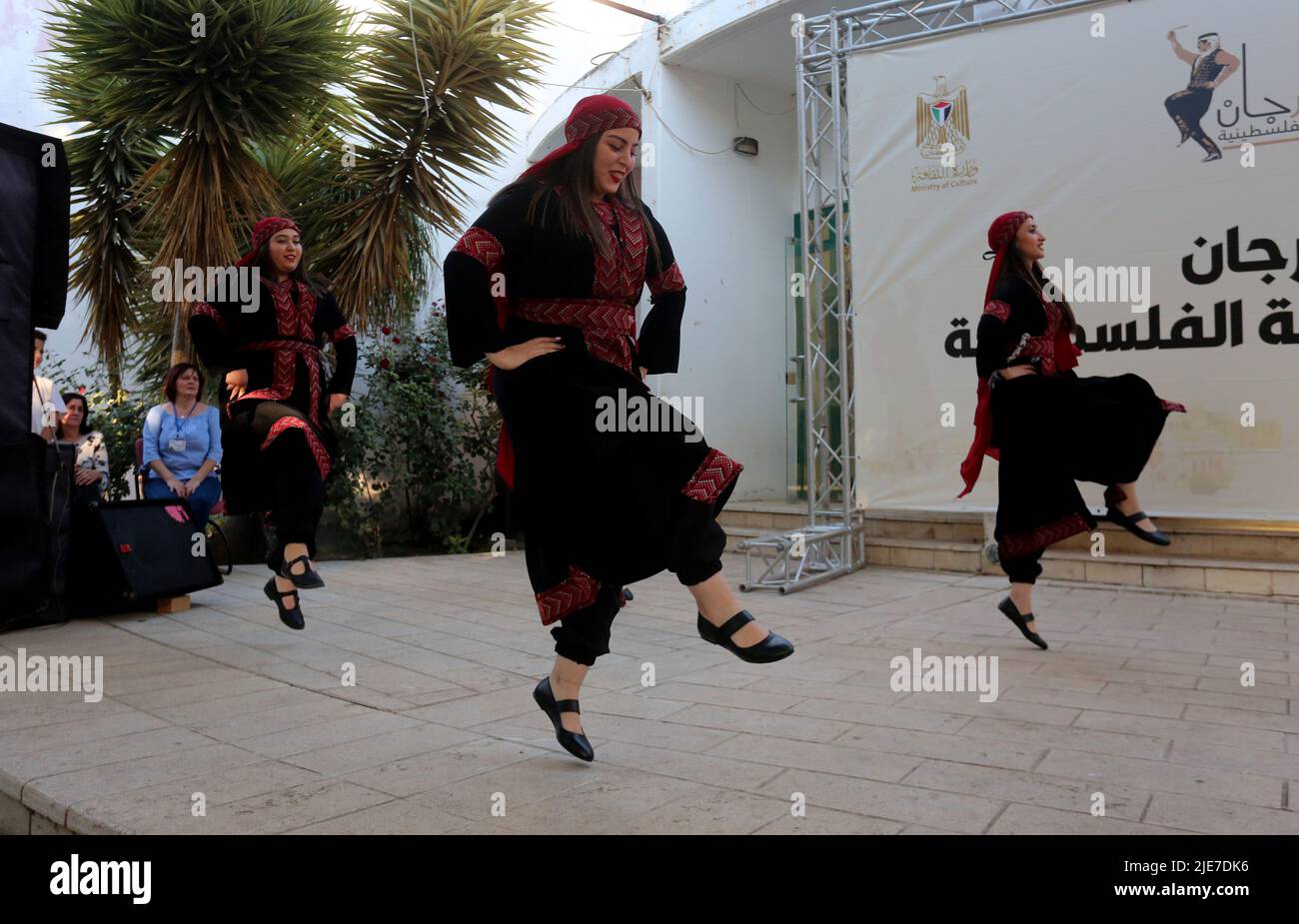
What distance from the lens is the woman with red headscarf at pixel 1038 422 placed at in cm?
449

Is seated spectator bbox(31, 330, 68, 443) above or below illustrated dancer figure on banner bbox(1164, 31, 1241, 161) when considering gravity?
below

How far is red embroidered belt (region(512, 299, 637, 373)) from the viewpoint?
2.71m

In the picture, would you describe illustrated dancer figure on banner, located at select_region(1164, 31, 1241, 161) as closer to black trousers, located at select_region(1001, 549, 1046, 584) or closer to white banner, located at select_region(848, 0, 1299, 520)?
white banner, located at select_region(848, 0, 1299, 520)

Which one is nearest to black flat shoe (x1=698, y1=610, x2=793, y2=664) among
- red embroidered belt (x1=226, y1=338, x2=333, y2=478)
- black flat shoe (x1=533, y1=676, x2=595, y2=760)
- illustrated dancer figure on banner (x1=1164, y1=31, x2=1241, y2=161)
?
black flat shoe (x1=533, y1=676, x2=595, y2=760)

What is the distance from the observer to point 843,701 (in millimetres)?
3570

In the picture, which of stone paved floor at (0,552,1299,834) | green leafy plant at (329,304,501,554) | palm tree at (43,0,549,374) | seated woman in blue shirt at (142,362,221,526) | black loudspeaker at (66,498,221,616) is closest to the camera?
stone paved floor at (0,552,1299,834)

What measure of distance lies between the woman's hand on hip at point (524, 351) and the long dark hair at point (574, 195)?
11.0 inches

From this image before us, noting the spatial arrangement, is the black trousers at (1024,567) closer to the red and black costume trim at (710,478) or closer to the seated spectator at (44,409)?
the red and black costume trim at (710,478)

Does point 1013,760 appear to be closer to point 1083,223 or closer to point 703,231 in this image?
point 1083,223

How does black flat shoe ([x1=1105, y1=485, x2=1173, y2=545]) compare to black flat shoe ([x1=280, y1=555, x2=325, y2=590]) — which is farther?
black flat shoe ([x1=1105, y1=485, x2=1173, y2=545])

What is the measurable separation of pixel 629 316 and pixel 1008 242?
2.47 meters

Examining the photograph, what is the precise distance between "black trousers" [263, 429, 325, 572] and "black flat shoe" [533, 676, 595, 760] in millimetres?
1960

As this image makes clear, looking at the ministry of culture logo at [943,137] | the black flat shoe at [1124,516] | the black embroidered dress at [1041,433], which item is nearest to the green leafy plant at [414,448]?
the ministry of culture logo at [943,137]
